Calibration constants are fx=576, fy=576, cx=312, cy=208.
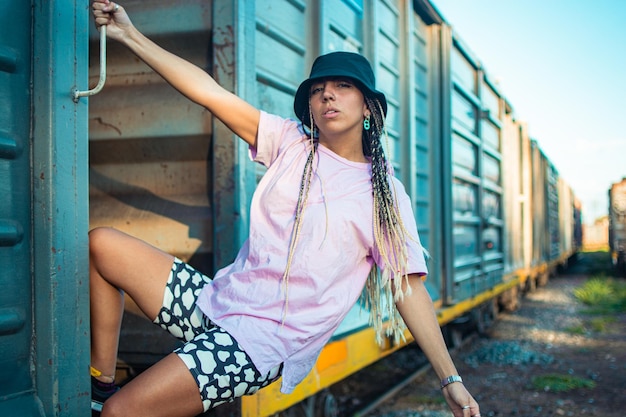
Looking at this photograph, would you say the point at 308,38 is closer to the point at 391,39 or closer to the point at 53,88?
the point at 391,39

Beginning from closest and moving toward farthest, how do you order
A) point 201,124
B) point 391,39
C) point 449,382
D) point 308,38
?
point 449,382, point 201,124, point 308,38, point 391,39

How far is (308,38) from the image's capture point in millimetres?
2844

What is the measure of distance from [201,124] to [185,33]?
0.39 m

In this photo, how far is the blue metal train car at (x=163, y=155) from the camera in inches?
54.4

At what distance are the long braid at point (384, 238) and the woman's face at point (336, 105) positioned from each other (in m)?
0.08

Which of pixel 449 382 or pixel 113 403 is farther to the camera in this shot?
pixel 449 382

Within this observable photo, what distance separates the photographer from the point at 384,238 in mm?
1762

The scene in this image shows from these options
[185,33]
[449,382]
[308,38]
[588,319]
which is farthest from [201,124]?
[588,319]

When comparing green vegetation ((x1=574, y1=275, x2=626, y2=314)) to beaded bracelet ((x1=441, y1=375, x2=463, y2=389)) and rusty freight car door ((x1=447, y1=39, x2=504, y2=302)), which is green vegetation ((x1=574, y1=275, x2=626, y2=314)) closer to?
rusty freight car door ((x1=447, y1=39, x2=504, y2=302))

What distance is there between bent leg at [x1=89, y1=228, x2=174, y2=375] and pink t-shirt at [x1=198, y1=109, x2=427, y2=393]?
0.55 ft

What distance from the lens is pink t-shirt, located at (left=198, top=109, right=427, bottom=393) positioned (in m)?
1.62

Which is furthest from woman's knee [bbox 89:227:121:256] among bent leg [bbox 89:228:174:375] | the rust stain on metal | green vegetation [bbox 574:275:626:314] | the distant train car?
the distant train car

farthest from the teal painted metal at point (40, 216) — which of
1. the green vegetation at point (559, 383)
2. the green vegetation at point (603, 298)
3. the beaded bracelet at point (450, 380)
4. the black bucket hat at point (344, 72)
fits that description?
the green vegetation at point (603, 298)

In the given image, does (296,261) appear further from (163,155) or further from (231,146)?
(163,155)
